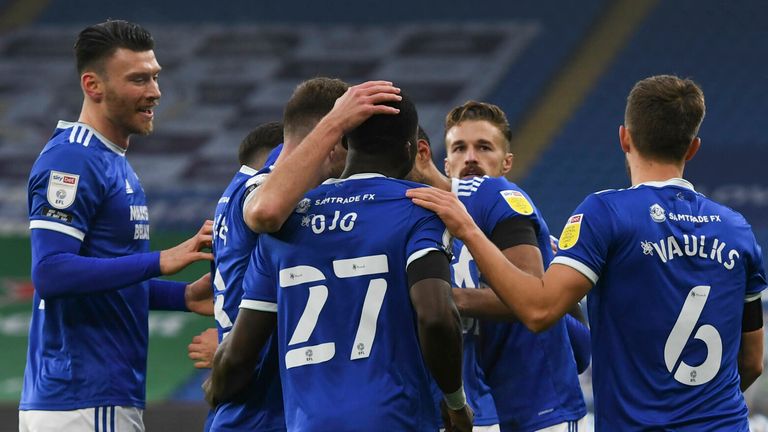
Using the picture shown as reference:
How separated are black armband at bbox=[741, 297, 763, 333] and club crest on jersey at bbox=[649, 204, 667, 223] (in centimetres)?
52

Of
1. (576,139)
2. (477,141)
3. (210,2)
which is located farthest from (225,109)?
(477,141)

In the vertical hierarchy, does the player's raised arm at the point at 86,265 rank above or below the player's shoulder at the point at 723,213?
above

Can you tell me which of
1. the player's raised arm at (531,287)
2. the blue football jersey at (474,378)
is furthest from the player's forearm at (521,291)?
the blue football jersey at (474,378)

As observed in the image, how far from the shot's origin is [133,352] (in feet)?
14.5

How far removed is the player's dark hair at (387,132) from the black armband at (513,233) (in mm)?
983

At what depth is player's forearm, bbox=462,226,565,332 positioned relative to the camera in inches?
138

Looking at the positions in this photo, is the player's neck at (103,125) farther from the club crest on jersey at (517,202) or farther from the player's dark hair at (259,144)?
the club crest on jersey at (517,202)

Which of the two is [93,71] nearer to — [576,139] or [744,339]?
[744,339]

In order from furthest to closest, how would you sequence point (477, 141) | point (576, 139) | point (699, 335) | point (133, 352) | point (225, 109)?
point (225, 109)
point (576, 139)
point (477, 141)
point (133, 352)
point (699, 335)

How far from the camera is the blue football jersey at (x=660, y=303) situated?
11.6 feet

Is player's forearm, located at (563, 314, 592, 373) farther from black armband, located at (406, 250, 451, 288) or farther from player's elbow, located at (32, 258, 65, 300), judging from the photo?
player's elbow, located at (32, 258, 65, 300)

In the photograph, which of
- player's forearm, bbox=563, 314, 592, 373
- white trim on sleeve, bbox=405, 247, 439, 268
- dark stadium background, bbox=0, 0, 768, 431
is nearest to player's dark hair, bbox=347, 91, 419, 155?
white trim on sleeve, bbox=405, 247, 439, 268

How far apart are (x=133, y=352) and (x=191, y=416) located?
5.45 metres

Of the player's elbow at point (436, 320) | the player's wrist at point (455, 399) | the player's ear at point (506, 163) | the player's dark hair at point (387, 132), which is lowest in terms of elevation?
the player's wrist at point (455, 399)
